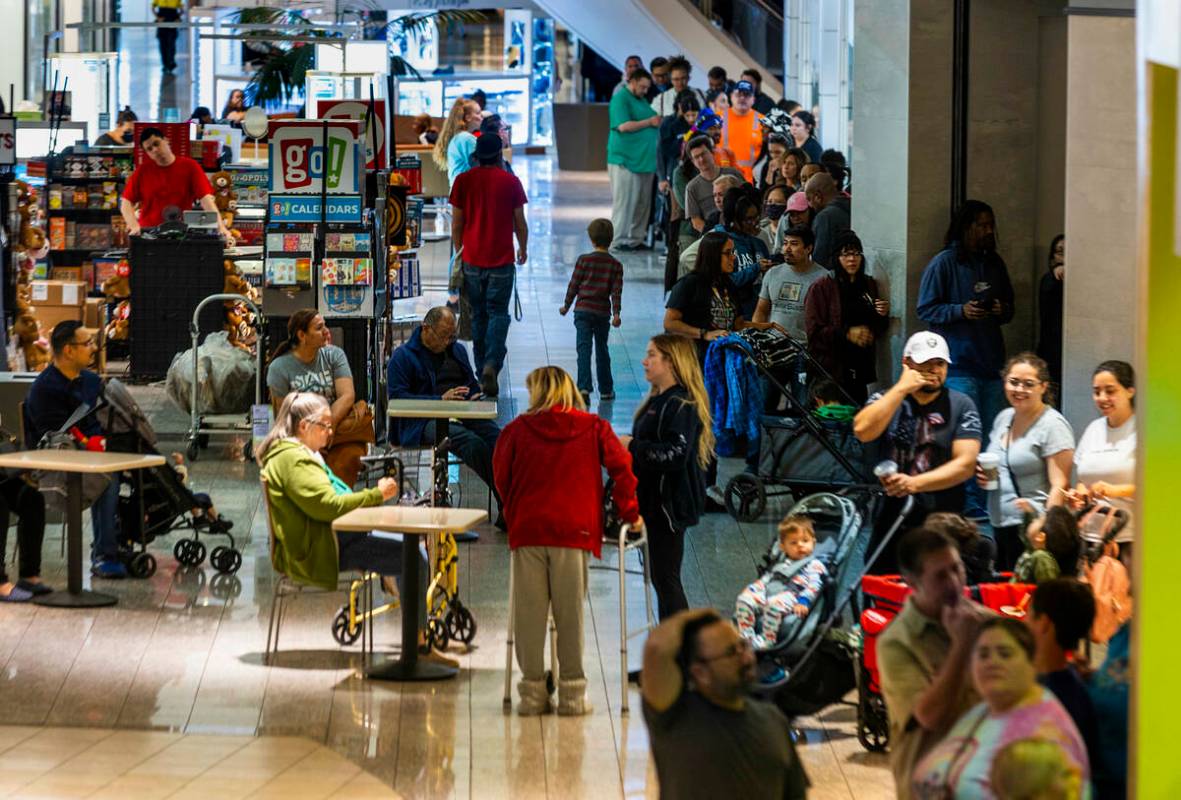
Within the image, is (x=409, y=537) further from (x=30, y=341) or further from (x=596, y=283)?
(x=30, y=341)

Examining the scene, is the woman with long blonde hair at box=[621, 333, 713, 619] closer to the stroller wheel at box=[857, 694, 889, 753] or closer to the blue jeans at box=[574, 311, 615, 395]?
the stroller wheel at box=[857, 694, 889, 753]

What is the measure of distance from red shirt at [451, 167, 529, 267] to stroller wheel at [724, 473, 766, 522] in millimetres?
3603

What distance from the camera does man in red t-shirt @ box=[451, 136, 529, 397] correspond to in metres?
14.0

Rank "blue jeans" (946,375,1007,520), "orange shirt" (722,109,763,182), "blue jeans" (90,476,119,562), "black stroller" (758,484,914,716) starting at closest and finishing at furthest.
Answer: "black stroller" (758,484,914,716) < "blue jeans" (90,476,119,562) < "blue jeans" (946,375,1007,520) < "orange shirt" (722,109,763,182)

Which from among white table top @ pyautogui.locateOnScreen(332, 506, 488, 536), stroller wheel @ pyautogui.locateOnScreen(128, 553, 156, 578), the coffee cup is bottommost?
stroller wheel @ pyautogui.locateOnScreen(128, 553, 156, 578)

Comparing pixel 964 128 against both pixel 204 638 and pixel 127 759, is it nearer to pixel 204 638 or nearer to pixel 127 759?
pixel 204 638

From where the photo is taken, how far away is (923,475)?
8.26 m

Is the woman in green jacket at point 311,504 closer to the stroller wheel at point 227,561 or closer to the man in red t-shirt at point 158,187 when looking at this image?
the stroller wheel at point 227,561

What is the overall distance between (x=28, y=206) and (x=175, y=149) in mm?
2497

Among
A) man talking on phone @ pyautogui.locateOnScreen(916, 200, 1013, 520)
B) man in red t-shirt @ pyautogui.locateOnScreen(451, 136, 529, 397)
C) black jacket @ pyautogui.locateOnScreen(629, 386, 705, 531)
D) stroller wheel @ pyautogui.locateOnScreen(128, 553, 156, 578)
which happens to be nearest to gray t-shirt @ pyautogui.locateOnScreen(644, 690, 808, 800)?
black jacket @ pyautogui.locateOnScreen(629, 386, 705, 531)

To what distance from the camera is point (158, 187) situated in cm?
1517

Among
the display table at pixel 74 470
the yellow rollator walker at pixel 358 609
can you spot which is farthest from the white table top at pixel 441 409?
the display table at pixel 74 470

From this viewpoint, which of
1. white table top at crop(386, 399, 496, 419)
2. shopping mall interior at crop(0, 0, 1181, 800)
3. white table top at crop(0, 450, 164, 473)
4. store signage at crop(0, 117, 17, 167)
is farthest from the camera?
store signage at crop(0, 117, 17, 167)

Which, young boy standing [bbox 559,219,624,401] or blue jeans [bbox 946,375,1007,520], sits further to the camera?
young boy standing [bbox 559,219,624,401]
